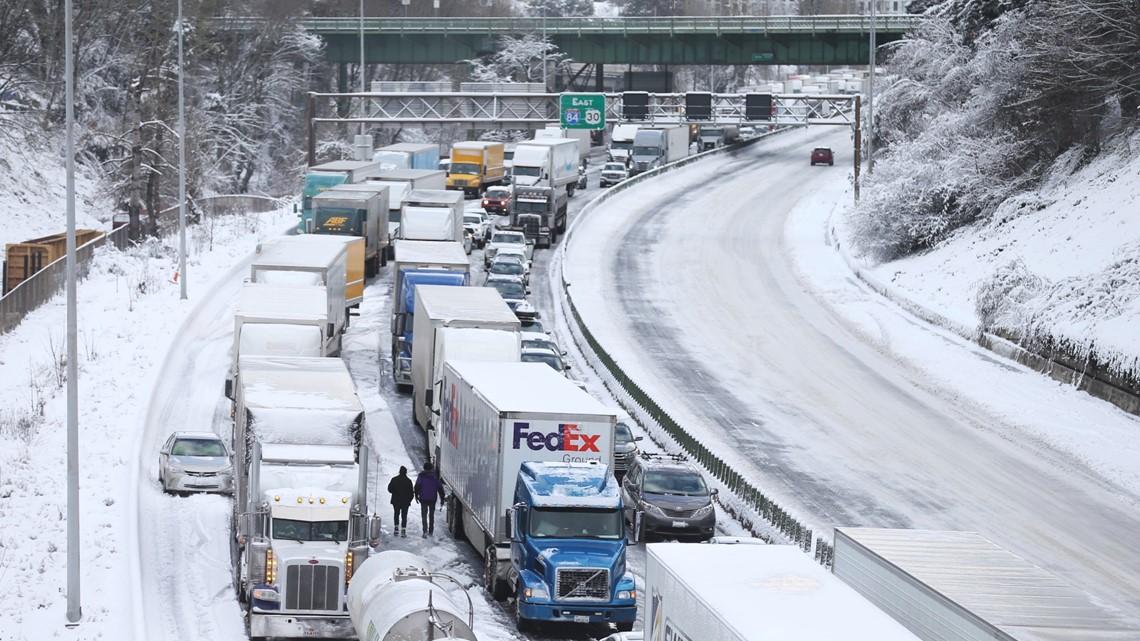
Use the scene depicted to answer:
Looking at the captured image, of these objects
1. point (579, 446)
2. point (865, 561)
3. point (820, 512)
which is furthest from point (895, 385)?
point (865, 561)

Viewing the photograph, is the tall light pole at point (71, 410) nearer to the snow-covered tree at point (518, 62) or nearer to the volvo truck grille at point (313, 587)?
the volvo truck grille at point (313, 587)

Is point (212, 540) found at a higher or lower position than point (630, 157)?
lower

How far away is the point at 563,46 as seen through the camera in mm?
108312

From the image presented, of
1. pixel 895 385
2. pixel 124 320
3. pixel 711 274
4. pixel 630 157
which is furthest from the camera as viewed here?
pixel 630 157

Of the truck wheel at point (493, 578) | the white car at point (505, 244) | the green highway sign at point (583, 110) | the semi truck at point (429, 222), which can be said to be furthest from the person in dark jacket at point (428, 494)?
the green highway sign at point (583, 110)

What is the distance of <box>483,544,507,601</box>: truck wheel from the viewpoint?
2427cm

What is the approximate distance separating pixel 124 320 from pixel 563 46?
67.2 m

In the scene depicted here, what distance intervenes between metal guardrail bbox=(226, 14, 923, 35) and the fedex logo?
71148mm

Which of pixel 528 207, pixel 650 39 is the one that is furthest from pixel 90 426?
pixel 650 39

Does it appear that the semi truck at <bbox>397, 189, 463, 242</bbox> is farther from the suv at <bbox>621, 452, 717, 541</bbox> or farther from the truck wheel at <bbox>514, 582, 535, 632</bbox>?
the truck wheel at <bbox>514, 582, 535, 632</bbox>

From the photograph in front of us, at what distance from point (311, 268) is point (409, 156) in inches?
1494

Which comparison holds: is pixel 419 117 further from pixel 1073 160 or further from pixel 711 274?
pixel 1073 160

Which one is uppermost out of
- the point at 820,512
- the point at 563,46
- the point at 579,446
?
the point at 563,46

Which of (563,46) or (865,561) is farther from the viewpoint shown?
(563,46)
